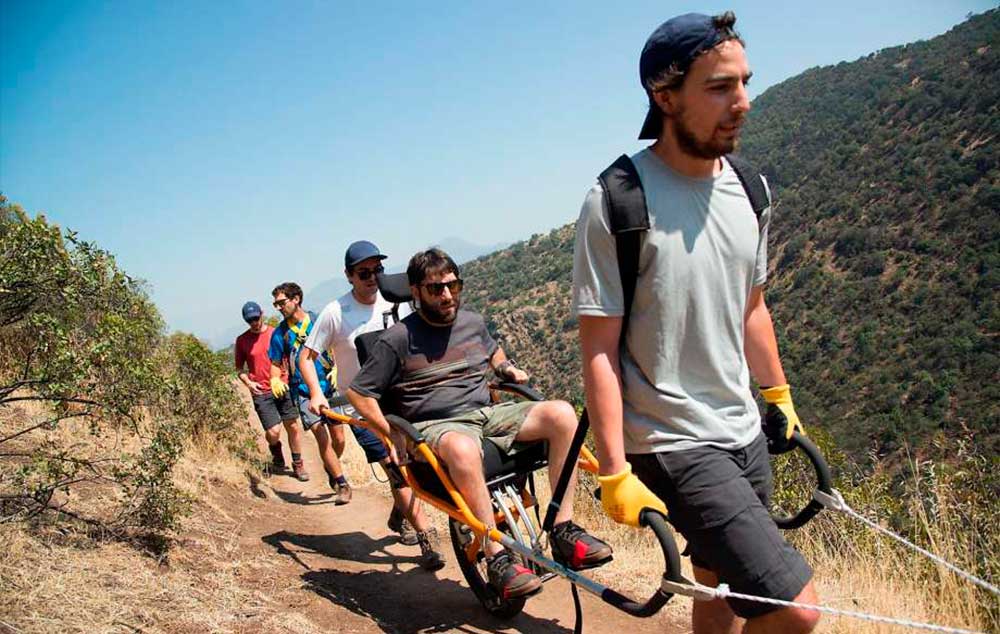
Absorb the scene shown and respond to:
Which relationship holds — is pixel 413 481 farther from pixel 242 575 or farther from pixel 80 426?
pixel 80 426

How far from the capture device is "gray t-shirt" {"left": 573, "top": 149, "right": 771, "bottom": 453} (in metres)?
2.04

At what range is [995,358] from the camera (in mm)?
41750

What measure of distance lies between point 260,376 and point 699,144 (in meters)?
7.83

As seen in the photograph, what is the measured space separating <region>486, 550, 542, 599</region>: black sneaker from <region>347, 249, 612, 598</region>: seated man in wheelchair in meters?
0.04

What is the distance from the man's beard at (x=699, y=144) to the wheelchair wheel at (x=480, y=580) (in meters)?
2.87

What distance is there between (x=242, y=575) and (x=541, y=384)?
60421 millimetres

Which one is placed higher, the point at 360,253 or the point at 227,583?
the point at 360,253

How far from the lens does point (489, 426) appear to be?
158 inches

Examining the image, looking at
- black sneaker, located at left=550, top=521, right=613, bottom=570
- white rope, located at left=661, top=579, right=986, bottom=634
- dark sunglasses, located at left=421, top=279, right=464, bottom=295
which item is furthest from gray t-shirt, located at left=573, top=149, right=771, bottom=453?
dark sunglasses, located at left=421, top=279, right=464, bottom=295

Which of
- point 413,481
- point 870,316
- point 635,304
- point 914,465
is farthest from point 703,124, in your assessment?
point 870,316

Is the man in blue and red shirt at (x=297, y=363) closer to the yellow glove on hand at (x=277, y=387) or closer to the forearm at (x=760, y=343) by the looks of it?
the yellow glove on hand at (x=277, y=387)

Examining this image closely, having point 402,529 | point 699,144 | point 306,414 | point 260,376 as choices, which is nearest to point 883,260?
point 260,376

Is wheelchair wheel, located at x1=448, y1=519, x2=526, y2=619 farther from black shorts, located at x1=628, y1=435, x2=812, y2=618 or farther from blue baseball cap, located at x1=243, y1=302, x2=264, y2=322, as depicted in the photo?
blue baseball cap, located at x1=243, y1=302, x2=264, y2=322

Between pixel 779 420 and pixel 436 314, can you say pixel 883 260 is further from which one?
pixel 779 420
